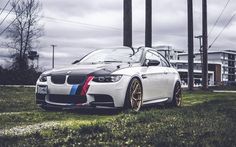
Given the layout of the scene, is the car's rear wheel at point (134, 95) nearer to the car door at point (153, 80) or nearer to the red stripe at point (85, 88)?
the car door at point (153, 80)

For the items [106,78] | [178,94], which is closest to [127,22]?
[178,94]

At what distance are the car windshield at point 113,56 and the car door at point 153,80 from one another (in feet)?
1.04

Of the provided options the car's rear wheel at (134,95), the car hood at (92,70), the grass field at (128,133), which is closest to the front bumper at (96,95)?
the car's rear wheel at (134,95)

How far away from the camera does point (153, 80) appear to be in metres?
9.19

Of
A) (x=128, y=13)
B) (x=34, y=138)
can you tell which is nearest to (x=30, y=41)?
(x=128, y=13)

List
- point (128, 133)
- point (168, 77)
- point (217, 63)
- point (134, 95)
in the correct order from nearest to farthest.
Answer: point (128, 133) < point (134, 95) < point (168, 77) < point (217, 63)

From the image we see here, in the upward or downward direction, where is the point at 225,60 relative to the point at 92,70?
upward

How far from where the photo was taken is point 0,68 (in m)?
35.9

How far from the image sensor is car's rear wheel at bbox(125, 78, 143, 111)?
7.95 metres

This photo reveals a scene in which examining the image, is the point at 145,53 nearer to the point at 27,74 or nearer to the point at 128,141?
the point at 128,141

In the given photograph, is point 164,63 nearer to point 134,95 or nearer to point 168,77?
point 168,77

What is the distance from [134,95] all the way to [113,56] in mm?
1276

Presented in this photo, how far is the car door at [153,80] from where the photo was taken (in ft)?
29.0

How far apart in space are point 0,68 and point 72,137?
3297 centimetres
